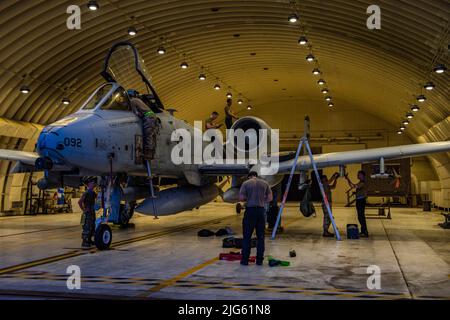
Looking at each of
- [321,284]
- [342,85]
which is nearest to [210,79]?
[342,85]

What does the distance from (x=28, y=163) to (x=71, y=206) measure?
12.5 metres

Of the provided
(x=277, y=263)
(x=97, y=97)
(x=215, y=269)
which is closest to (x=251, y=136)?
(x=97, y=97)

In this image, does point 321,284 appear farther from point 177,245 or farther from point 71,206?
point 71,206

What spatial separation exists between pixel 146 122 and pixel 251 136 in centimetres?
489

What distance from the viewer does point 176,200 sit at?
A: 13.3 metres

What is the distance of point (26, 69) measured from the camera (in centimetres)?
1769

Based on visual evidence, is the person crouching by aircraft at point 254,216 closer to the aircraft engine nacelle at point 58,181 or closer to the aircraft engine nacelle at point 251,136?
the aircraft engine nacelle at point 58,181

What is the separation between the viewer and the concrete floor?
234 inches

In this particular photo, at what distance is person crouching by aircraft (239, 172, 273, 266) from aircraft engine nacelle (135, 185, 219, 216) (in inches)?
169
